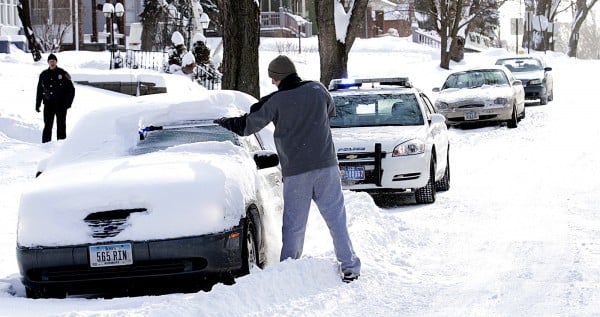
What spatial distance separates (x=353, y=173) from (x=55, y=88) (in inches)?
314

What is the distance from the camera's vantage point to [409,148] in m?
12.4

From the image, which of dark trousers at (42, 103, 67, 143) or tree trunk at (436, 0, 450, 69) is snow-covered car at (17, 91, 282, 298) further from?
tree trunk at (436, 0, 450, 69)

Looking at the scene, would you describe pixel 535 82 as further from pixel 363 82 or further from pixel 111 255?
pixel 111 255

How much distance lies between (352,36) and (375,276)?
1752 cm

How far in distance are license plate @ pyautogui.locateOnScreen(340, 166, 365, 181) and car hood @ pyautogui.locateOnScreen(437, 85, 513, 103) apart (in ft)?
35.7

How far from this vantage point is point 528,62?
32562 mm

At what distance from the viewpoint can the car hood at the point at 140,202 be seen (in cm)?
711

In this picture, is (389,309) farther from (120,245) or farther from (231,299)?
(120,245)

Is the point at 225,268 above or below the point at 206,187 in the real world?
below

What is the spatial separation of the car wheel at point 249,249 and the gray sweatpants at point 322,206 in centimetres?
31

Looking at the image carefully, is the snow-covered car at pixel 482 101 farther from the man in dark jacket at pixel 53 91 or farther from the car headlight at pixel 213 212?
the car headlight at pixel 213 212

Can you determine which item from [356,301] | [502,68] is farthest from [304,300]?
[502,68]

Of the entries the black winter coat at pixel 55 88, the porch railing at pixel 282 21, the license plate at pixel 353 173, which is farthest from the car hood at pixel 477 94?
the porch railing at pixel 282 21

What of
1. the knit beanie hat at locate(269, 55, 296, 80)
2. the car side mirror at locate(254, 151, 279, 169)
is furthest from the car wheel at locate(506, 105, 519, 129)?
the knit beanie hat at locate(269, 55, 296, 80)
